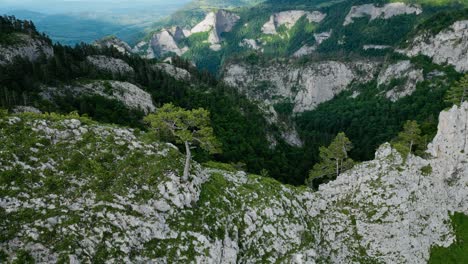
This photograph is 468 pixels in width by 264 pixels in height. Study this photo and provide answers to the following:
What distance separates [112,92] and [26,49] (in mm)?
31508

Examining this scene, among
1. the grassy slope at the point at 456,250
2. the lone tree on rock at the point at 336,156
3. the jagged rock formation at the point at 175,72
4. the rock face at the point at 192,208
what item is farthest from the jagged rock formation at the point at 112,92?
the grassy slope at the point at 456,250

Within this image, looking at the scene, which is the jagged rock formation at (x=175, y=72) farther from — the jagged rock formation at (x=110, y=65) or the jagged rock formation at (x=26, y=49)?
the jagged rock formation at (x=26, y=49)

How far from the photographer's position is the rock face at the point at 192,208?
3125 cm

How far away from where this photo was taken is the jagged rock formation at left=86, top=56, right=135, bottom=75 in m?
139

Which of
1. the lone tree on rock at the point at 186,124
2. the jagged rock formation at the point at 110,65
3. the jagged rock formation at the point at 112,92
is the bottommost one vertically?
the lone tree on rock at the point at 186,124

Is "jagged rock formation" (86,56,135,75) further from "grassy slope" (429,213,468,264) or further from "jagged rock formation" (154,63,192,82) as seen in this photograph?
"grassy slope" (429,213,468,264)

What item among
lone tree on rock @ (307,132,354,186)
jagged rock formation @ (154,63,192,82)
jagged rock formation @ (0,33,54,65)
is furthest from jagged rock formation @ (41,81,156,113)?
lone tree on rock @ (307,132,354,186)

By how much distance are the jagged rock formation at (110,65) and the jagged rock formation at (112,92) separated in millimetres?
29100

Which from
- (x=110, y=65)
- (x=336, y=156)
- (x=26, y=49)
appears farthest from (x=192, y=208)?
(x=110, y=65)

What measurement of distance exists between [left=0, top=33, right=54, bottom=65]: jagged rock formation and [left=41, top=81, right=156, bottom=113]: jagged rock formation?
18428 mm

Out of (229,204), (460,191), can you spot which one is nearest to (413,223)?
(460,191)

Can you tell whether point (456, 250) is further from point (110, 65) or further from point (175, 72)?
point (175, 72)

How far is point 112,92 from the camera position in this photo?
356 feet

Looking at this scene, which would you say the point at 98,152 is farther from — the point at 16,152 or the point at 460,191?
the point at 460,191
